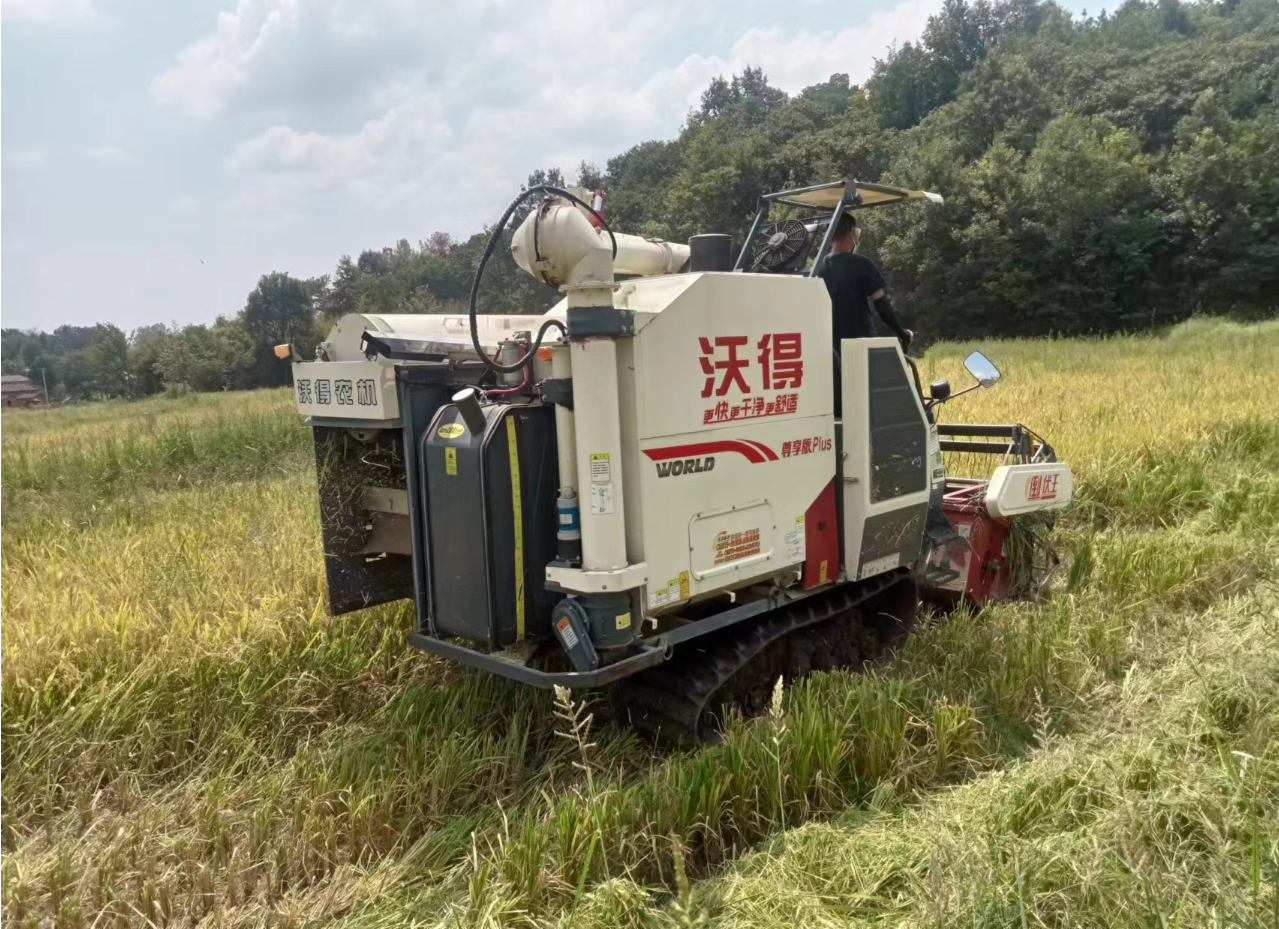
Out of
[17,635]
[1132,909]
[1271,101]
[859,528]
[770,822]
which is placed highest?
[1271,101]

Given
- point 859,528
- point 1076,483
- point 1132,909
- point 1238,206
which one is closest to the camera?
point 1132,909

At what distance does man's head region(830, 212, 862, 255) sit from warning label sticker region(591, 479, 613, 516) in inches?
87.2

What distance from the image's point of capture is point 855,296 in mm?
4457

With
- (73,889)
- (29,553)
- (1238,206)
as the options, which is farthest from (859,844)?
(1238,206)

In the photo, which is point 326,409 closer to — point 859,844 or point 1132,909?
point 859,844

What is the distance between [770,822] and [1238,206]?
37.0 m

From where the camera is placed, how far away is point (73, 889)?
2666 mm

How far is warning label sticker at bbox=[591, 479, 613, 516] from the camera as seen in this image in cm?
300

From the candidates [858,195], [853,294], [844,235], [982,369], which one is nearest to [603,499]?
[853,294]

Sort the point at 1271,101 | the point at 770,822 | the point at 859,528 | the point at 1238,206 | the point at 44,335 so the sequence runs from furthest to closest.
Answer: the point at 44,335 → the point at 1271,101 → the point at 1238,206 → the point at 859,528 → the point at 770,822

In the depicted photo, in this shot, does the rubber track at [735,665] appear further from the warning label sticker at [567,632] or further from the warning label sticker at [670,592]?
the warning label sticker at [567,632]

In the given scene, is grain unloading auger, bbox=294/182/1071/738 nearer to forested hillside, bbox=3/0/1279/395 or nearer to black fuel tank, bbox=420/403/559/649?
black fuel tank, bbox=420/403/559/649

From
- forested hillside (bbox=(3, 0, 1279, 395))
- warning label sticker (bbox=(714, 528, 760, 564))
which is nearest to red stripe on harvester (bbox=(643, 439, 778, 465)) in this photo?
warning label sticker (bbox=(714, 528, 760, 564))

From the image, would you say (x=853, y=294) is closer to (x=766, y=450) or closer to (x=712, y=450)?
(x=766, y=450)
